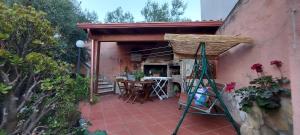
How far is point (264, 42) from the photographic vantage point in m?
2.52

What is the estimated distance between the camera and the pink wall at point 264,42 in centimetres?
129

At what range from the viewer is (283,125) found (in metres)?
1.92

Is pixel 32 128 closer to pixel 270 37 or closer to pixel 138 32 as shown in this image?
pixel 270 37

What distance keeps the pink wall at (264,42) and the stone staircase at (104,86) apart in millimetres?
5228

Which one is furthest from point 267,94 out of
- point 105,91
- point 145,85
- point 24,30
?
point 105,91

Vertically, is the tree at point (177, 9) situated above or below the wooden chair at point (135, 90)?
above

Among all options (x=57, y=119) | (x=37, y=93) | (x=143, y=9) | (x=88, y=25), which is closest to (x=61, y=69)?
(x=37, y=93)

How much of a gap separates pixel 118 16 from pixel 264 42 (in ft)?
46.1

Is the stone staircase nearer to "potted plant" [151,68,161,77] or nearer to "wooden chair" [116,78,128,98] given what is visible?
"wooden chair" [116,78,128,98]

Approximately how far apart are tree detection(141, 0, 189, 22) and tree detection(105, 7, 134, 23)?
4.29 ft

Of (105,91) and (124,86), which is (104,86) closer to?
(105,91)

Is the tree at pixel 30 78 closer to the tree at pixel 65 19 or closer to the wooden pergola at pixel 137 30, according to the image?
the wooden pergola at pixel 137 30

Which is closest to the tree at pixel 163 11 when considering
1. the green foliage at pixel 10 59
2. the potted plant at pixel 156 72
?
the potted plant at pixel 156 72

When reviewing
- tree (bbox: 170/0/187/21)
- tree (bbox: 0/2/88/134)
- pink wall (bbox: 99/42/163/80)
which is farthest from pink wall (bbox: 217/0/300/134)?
tree (bbox: 170/0/187/21)
